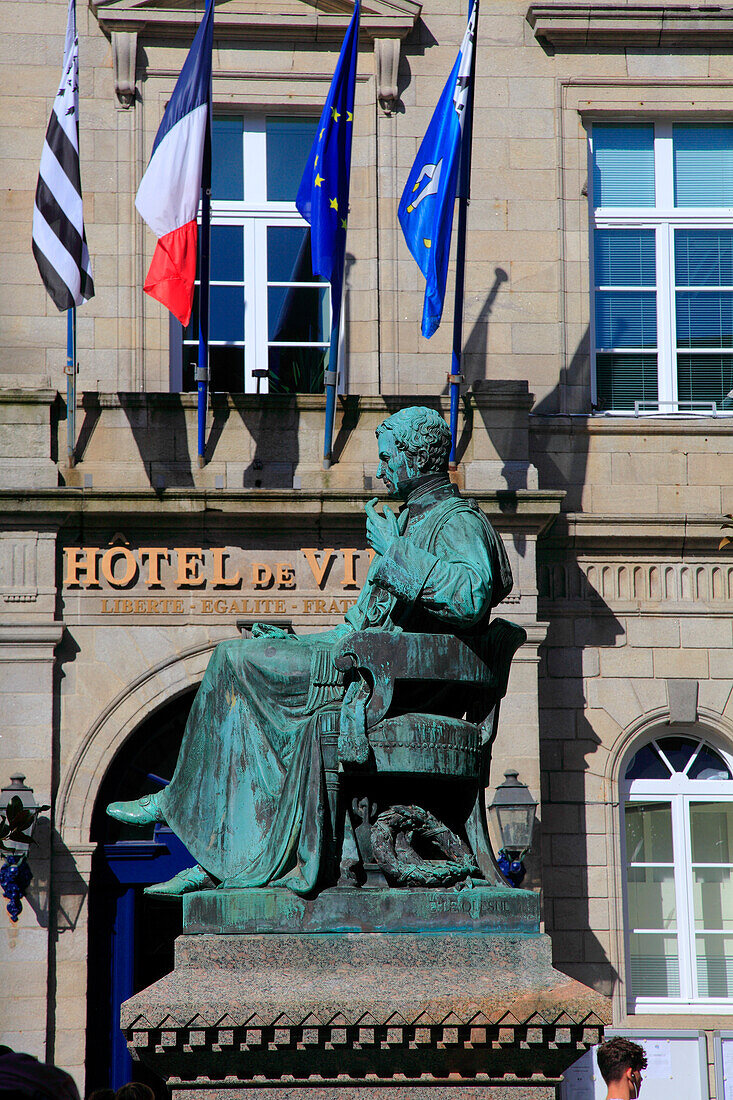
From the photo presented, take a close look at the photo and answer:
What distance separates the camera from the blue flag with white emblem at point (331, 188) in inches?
520

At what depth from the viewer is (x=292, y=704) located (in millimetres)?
5875

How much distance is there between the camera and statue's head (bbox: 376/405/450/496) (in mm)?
6047

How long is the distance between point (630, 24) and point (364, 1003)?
12.2m

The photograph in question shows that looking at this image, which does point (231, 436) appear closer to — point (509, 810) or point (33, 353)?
point (33, 353)

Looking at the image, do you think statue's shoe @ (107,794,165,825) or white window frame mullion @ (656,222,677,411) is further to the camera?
white window frame mullion @ (656,222,677,411)

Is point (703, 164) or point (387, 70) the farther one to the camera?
point (703, 164)

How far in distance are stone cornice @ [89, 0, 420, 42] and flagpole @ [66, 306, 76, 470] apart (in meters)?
2.98

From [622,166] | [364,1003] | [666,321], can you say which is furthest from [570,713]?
[364,1003]

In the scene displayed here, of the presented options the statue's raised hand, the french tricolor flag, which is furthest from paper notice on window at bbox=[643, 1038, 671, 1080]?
the statue's raised hand

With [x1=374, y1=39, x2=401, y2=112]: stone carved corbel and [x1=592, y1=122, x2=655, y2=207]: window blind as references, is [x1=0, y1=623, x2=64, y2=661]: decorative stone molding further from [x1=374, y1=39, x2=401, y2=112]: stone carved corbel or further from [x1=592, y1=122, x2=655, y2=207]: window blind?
[x1=592, y1=122, x2=655, y2=207]: window blind

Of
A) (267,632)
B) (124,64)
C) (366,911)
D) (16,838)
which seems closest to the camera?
(366,911)

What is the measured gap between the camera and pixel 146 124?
14.8 metres

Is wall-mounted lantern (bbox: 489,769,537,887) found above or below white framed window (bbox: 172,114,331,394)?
below

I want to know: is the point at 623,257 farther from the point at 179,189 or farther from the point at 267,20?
the point at 179,189
